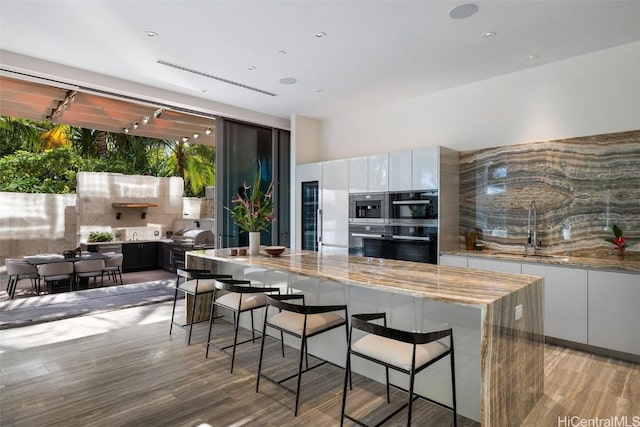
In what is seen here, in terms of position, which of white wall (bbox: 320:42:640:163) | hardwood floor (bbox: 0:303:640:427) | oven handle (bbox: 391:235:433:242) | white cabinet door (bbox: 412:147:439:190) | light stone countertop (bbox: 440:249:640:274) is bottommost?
hardwood floor (bbox: 0:303:640:427)

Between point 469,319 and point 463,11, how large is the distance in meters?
2.31

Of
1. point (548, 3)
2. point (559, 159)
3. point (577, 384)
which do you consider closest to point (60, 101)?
point (548, 3)

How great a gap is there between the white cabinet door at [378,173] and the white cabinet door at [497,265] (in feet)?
4.53

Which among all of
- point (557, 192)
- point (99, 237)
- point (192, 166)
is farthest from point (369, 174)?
point (192, 166)

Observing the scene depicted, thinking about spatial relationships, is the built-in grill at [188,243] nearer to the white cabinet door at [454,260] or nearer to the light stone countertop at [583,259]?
the white cabinet door at [454,260]

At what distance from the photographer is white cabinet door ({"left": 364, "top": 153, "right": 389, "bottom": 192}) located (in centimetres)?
470

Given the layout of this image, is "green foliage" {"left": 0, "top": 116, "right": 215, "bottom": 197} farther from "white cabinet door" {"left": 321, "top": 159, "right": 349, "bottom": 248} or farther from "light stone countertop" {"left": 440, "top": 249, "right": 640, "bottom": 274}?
"light stone countertop" {"left": 440, "top": 249, "right": 640, "bottom": 274}

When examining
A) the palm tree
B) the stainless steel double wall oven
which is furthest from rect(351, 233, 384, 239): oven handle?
the palm tree

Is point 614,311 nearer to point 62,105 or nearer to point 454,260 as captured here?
point 454,260

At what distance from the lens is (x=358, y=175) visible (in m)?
5.04

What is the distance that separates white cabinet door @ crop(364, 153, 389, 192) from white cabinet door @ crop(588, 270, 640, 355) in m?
2.33

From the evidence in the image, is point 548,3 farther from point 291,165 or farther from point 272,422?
point 291,165

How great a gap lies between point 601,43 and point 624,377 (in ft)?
9.53

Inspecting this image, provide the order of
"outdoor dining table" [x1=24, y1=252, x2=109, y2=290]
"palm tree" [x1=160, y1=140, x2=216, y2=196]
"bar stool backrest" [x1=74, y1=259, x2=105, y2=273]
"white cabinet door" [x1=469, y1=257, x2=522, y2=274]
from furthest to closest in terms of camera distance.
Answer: "palm tree" [x1=160, y1=140, x2=216, y2=196] < "bar stool backrest" [x1=74, y1=259, x2=105, y2=273] < "outdoor dining table" [x1=24, y1=252, x2=109, y2=290] < "white cabinet door" [x1=469, y1=257, x2=522, y2=274]
